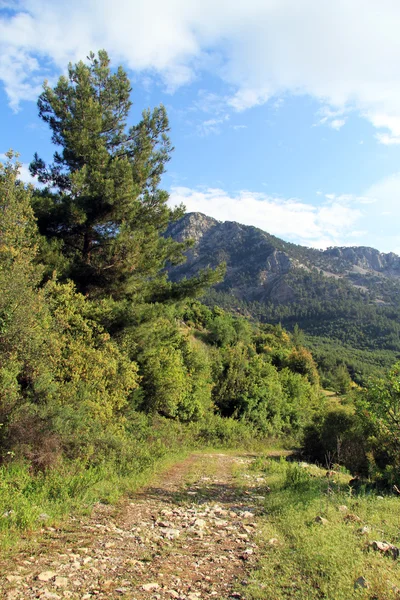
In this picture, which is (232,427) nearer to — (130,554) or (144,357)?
(144,357)

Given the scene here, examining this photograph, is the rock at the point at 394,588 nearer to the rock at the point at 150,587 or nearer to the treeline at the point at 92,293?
the rock at the point at 150,587

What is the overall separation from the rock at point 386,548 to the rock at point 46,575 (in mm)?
3759

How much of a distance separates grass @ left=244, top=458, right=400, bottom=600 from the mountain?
10699cm

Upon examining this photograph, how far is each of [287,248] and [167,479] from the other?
17377 cm

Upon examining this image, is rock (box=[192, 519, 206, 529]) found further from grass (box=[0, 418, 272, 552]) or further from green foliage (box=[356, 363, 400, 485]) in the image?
green foliage (box=[356, 363, 400, 485])

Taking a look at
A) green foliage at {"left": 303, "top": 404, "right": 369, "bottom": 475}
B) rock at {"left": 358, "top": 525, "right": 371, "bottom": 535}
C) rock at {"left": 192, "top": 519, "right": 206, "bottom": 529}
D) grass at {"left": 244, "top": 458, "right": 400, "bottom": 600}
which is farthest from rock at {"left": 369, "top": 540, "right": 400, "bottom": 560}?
green foliage at {"left": 303, "top": 404, "right": 369, "bottom": 475}

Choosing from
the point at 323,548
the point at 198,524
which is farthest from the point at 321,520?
the point at 198,524

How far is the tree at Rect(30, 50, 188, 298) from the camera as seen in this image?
12.1 metres

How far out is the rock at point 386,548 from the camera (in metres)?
4.15

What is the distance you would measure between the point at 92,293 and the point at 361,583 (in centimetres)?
1137

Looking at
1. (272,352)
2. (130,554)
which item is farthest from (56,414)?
(272,352)

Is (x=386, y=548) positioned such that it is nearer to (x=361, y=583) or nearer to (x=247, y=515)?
(x=361, y=583)

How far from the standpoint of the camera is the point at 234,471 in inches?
435

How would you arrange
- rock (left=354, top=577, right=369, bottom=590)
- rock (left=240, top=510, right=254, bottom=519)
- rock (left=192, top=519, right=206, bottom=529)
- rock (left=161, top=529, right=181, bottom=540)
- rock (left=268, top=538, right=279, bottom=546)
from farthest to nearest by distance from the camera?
rock (left=240, top=510, right=254, bottom=519), rock (left=192, top=519, right=206, bottom=529), rock (left=161, top=529, right=181, bottom=540), rock (left=268, top=538, right=279, bottom=546), rock (left=354, top=577, right=369, bottom=590)
